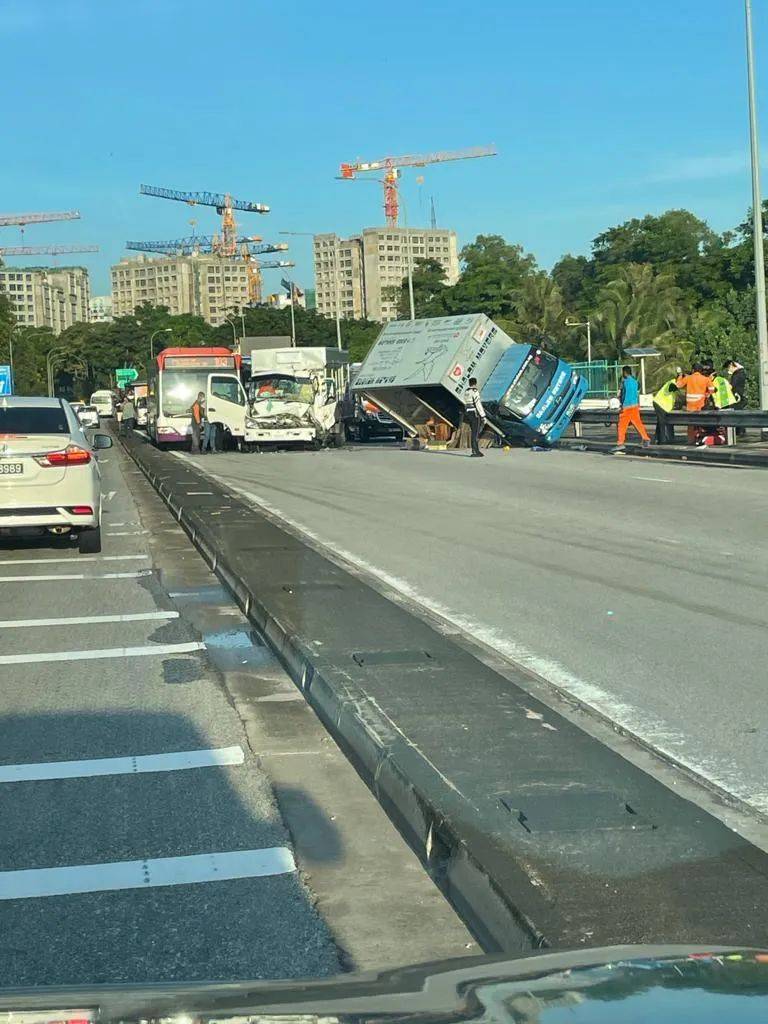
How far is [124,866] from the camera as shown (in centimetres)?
485

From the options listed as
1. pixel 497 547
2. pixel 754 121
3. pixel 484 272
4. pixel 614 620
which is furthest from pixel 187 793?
pixel 484 272

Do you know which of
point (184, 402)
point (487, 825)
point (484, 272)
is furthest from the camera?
point (484, 272)

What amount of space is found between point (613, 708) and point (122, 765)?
2.59m

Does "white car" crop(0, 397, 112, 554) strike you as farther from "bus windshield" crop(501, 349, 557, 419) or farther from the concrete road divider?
"bus windshield" crop(501, 349, 557, 419)

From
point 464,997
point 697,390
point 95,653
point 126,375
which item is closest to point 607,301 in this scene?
point 697,390

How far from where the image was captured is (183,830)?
17.3 ft

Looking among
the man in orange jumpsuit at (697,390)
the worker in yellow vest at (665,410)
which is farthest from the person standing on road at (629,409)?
the man in orange jumpsuit at (697,390)

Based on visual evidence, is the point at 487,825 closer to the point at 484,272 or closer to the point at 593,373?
the point at 593,373

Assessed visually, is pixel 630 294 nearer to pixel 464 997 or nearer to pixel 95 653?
pixel 95 653

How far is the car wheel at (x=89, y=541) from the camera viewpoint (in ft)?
47.6

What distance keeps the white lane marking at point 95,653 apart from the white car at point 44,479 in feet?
16.4

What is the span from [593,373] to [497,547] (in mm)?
41333

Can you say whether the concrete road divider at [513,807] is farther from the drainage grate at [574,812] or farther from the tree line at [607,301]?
the tree line at [607,301]

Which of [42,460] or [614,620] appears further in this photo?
[42,460]
